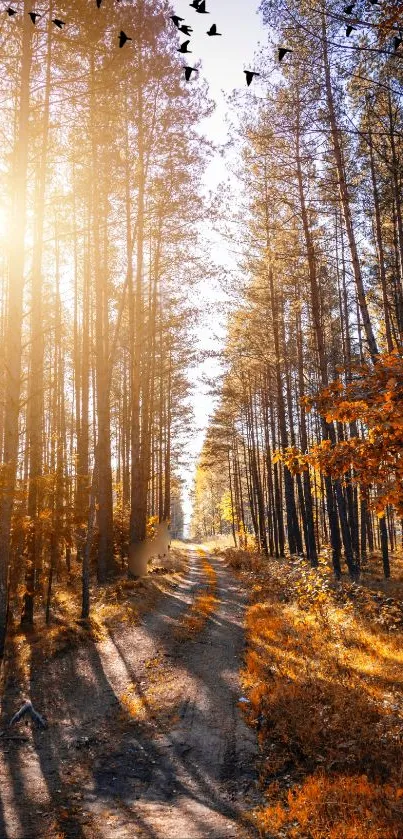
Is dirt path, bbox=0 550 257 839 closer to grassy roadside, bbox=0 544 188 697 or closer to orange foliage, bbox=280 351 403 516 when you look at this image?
grassy roadside, bbox=0 544 188 697

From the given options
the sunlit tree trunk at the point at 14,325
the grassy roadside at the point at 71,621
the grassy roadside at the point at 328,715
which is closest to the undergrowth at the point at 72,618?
the grassy roadside at the point at 71,621

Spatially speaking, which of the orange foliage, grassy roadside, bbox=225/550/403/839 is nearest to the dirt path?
grassy roadside, bbox=225/550/403/839

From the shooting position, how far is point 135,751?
6262 millimetres

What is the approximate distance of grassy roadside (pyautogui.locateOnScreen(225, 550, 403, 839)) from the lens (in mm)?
4570

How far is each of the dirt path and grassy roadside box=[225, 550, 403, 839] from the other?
35 centimetres

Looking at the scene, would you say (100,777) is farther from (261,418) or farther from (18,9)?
(261,418)

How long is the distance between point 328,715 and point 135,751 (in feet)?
8.20

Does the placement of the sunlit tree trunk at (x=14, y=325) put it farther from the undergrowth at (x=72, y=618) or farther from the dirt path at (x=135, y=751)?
the dirt path at (x=135, y=751)

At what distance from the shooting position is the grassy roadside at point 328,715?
4.57 metres

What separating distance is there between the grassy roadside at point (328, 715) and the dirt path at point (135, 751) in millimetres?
353

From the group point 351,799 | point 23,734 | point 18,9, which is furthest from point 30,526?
point 18,9

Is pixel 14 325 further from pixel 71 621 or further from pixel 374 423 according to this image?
pixel 71 621

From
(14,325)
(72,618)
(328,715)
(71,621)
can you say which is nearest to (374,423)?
(328,715)

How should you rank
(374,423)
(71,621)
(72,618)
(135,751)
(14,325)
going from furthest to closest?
(72,618)
(71,621)
(14,325)
(135,751)
(374,423)
